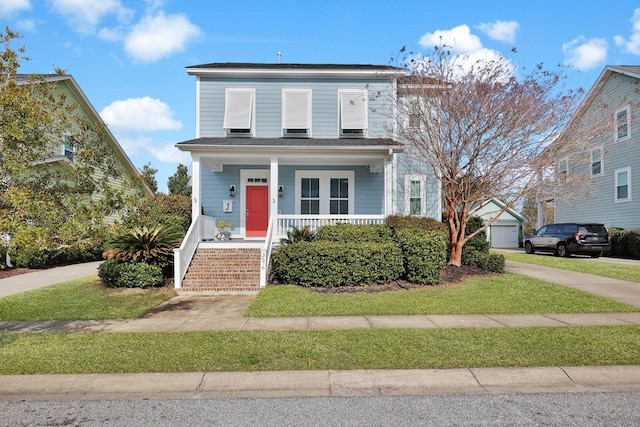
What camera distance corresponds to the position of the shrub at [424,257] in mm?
9562

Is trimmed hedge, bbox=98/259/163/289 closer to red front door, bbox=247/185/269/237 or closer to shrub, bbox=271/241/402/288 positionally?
shrub, bbox=271/241/402/288

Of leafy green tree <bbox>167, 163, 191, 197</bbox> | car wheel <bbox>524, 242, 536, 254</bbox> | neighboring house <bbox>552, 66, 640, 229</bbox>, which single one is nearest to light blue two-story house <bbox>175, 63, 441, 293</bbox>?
neighboring house <bbox>552, 66, 640, 229</bbox>

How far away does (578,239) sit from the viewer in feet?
56.3

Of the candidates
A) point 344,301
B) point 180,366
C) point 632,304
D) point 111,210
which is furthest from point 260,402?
point 632,304

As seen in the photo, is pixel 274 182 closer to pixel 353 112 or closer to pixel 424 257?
pixel 353 112

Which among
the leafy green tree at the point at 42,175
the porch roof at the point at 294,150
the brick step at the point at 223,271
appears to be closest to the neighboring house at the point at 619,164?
the porch roof at the point at 294,150

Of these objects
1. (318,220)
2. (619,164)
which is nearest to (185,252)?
(318,220)

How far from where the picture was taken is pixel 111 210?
5.82 meters

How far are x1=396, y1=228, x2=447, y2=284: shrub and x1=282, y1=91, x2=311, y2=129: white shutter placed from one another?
6.84 metres

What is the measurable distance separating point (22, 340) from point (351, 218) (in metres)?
8.73

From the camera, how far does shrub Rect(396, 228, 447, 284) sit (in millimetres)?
9562

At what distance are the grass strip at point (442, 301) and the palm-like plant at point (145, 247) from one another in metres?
3.37

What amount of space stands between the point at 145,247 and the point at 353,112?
8.77m

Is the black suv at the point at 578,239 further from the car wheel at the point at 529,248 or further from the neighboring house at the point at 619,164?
the car wheel at the point at 529,248
